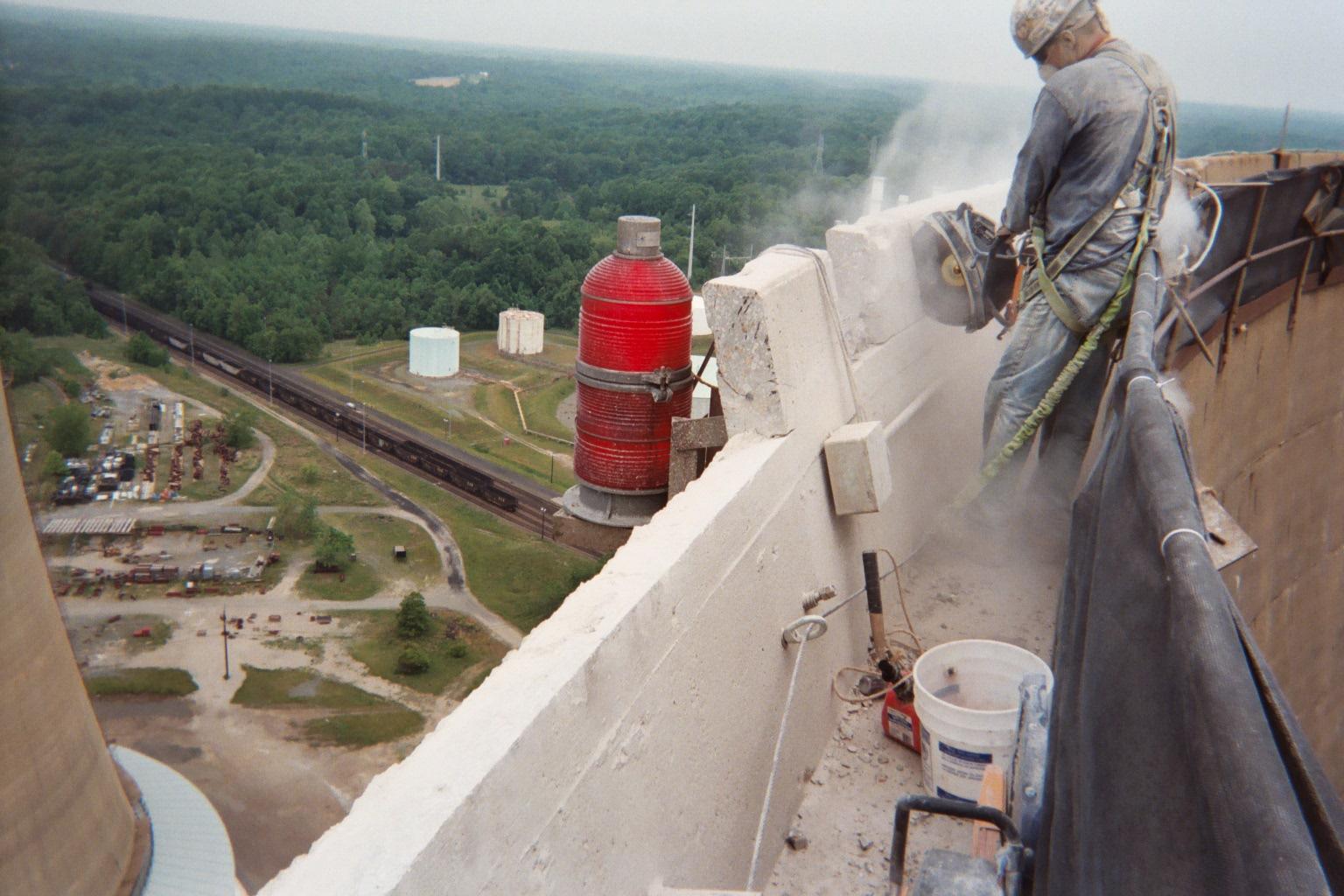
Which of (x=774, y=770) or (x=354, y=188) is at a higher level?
(x=774, y=770)

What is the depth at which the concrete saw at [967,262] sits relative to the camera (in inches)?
201

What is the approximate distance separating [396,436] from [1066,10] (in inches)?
2019

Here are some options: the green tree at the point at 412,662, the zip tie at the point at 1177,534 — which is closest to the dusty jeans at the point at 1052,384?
the zip tie at the point at 1177,534

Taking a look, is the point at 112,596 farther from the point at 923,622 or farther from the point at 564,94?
the point at 564,94

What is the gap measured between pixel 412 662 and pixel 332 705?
8.61 feet

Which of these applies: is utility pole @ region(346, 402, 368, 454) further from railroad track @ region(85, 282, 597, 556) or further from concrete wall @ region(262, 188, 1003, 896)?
concrete wall @ region(262, 188, 1003, 896)

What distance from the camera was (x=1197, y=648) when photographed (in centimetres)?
123

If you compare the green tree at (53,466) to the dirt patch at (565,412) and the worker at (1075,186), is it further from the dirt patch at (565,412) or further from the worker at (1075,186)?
the worker at (1075,186)

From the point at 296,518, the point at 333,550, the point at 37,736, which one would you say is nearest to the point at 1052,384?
the point at 37,736

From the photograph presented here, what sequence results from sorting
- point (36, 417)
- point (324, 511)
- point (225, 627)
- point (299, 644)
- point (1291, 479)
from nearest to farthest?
1. point (1291, 479)
2. point (299, 644)
3. point (225, 627)
4. point (324, 511)
5. point (36, 417)

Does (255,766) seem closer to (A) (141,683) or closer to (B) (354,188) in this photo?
(A) (141,683)

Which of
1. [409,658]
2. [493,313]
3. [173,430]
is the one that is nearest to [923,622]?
[409,658]

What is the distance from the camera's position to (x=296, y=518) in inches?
1783

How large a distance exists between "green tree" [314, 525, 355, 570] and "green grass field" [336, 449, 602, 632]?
13.8 ft
